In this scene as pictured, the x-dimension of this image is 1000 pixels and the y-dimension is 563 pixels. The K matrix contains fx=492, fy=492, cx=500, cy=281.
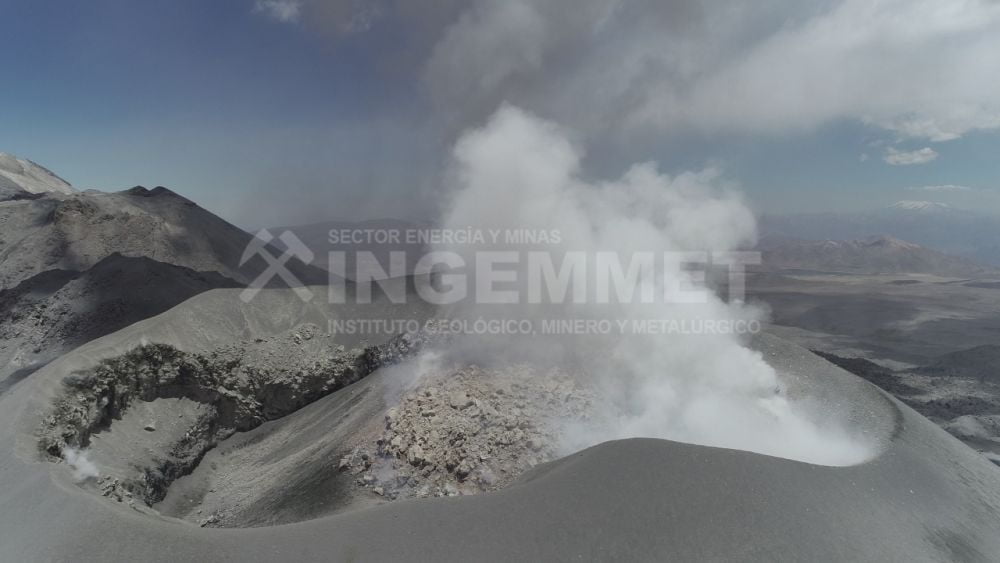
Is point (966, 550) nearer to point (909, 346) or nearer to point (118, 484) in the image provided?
point (118, 484)

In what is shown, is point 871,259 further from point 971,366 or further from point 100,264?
point 100,264

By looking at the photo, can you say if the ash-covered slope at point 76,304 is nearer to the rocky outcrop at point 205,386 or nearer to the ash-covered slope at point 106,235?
the ash-covered slope at point 106,235

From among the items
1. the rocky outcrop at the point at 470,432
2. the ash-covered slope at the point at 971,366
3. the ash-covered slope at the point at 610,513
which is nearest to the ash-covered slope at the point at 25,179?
the ash-covered slope at the point at 610,513

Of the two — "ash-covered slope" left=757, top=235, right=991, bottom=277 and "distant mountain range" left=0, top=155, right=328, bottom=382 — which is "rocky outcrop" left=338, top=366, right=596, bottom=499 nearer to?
"distant mountain range" left=0, top=155, right=328, bottom=382

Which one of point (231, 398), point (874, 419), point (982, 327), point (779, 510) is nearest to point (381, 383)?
point (231, 398)

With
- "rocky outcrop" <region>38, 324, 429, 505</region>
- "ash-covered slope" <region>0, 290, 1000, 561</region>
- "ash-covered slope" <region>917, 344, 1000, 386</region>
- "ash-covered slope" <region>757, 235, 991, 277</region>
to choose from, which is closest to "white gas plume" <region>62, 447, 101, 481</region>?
"rocky outcrop" <region>38, 324, 429, 505</region>

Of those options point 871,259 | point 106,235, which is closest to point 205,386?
point 106,235
